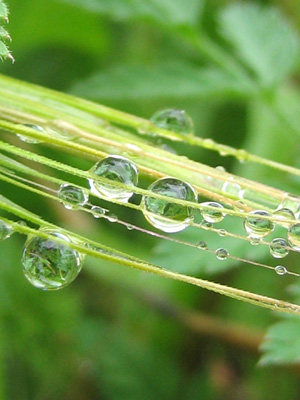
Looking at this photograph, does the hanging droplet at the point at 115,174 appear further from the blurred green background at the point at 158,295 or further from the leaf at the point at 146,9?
the leaf at the point at 146,9

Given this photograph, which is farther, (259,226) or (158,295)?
(158,295)

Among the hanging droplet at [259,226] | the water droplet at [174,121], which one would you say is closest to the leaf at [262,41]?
the water droplet at [174,121]

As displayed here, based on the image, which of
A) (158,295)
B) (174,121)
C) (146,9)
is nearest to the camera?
(174,121)

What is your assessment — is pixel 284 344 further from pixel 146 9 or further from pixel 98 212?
pixel 146 9

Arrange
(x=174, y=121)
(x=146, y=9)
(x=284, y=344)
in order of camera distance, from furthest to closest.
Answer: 1. (x=146, y=9)
2. (x=174, y=121)
3. (x=284, y=344)

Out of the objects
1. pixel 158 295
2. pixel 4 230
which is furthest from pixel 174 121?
pixel 158 295

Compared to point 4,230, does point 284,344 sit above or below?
below

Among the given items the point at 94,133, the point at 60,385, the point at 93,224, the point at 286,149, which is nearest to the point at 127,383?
the point at 60,385
